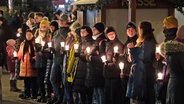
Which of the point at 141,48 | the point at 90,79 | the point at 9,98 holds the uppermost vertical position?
the point at 141,48

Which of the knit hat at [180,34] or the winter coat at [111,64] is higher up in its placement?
the knit hat at [180,34]

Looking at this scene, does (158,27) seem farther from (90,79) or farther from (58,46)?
(90,79)

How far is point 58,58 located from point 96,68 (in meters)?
1.59

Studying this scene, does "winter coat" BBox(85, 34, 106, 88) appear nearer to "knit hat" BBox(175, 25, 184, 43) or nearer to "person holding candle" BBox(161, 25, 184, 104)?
"knit hat" BBox(175, 25, 184, 43)

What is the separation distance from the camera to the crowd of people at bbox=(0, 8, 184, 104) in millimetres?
7527

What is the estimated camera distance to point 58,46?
10438 mm

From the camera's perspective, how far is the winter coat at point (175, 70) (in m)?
7.02

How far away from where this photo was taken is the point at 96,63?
9.07 m

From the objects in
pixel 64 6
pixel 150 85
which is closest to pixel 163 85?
pixel 150 85

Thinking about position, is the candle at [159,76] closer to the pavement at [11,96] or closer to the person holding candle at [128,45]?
the person holding candle at [128,45]

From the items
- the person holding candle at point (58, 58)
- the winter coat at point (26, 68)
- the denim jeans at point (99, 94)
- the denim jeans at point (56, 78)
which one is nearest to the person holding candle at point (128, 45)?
the denim jeans at point (99, 94)

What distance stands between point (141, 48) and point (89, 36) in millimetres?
1775

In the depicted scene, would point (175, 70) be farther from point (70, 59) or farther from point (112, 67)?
point (70, 59)

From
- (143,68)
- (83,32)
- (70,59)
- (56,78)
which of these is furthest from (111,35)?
(56,78)
